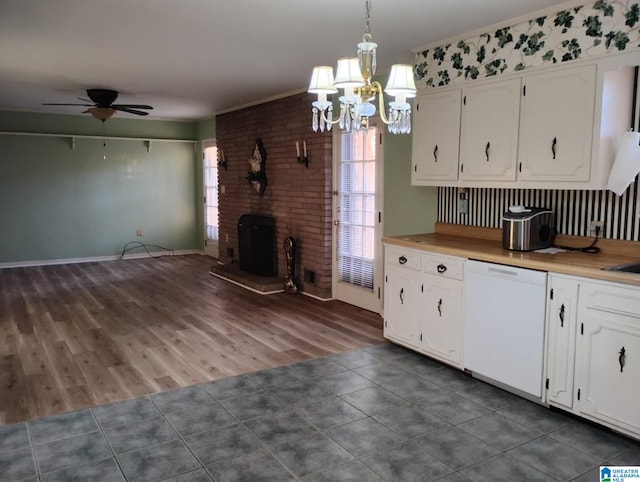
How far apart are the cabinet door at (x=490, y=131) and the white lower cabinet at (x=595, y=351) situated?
102cm

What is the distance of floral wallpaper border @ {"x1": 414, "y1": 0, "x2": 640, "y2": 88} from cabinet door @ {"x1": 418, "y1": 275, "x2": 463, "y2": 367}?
1.58 metres

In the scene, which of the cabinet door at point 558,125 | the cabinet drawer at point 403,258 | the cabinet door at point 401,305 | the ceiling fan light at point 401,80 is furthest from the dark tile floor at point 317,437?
the ceiling fan light at point 401,80

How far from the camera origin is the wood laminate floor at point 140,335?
3.48 metres

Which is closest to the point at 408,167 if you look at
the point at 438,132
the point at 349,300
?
the point at 438,132

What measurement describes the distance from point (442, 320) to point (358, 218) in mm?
2006

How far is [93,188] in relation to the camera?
852 cm

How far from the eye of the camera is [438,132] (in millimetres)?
4027

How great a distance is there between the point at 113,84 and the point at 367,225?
3291 millimetres

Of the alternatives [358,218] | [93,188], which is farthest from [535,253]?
[93,188]

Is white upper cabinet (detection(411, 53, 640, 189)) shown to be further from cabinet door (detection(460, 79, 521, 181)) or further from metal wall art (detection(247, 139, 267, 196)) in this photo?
metal wall art (detection(247, 139, 267, 196))

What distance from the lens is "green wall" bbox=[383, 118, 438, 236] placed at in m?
4.56

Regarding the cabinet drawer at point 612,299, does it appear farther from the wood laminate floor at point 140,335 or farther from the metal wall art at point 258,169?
the metal wall art at point 258,169

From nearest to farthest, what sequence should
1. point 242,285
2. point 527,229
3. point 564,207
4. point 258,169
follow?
point 527,229
point 564,207
point 242,285
point 258,169

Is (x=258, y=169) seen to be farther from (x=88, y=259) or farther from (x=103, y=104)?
(x=88, y=259)
